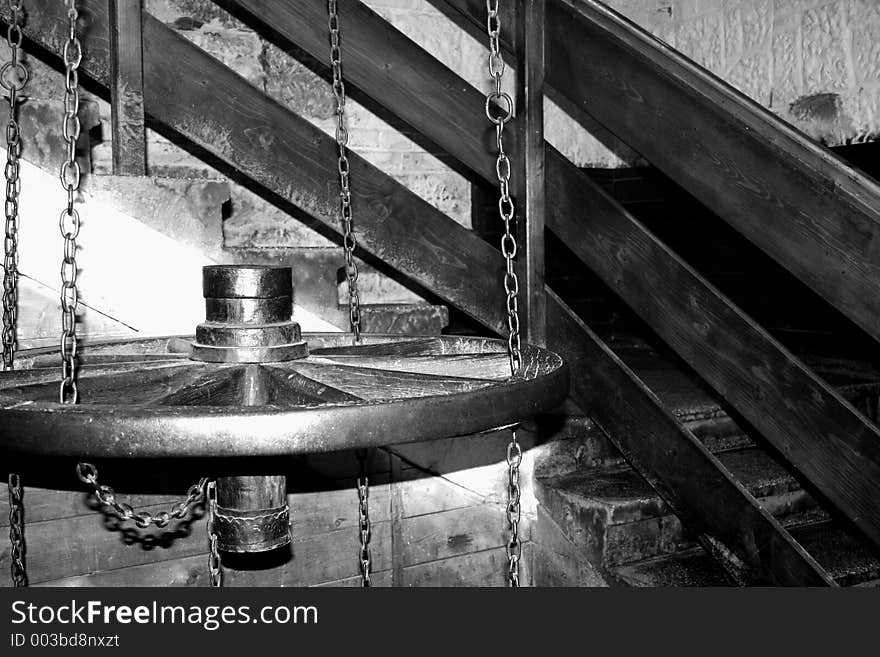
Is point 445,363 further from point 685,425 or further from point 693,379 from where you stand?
point 693,379

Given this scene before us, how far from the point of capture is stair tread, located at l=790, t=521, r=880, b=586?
2.27 meters

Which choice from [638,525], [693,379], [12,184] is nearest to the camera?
[12,184]

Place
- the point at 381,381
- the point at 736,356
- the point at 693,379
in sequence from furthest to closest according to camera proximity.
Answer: the point at 693,379
the point at 736,356
the point at 381,381

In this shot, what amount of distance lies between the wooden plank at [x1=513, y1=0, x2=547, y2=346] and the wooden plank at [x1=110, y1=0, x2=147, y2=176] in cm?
105

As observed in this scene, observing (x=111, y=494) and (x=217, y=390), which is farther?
(x=111, y=494)

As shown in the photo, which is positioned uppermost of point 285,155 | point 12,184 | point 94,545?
point 285,155

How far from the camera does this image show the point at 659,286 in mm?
2322

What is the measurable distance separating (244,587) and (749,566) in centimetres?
143

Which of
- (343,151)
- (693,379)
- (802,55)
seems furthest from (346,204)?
(802,55)

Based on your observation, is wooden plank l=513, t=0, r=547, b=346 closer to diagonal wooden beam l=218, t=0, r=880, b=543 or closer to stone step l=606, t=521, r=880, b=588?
diagonal wooden beam l=218, t=0, r=880, b=543

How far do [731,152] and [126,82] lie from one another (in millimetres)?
1436

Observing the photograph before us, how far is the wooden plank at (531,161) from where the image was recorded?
257 cm

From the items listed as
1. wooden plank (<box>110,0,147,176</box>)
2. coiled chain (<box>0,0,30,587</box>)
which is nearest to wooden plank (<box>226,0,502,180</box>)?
wooden plank (<box>110,0,147,176</box>)

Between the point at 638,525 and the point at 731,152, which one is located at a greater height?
the point at 731,152
